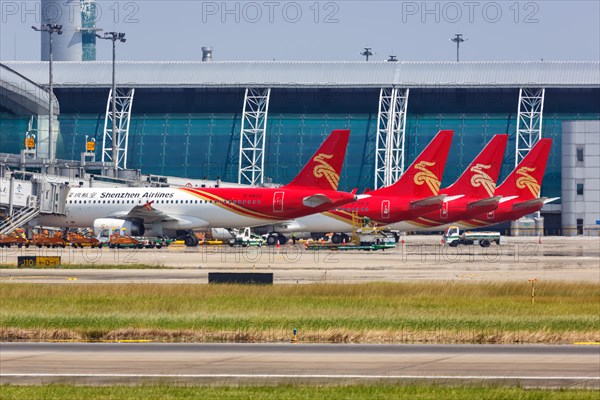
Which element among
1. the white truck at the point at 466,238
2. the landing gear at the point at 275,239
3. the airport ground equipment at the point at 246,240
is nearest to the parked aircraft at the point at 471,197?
the white truck at the point at 466,238

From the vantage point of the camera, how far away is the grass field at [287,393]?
23406mm

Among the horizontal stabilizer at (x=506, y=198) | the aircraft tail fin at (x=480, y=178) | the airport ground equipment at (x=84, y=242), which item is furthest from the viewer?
the aircraft tail fin at (x=480, y=178)

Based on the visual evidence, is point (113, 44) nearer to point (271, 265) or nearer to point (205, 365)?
point (271, 265)

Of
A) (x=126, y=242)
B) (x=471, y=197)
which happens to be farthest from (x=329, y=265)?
(x=471, y=197)

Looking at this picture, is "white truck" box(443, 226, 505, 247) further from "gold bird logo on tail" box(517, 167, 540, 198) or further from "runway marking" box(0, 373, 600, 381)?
"runway marking" box(0, 373, 600, 381)

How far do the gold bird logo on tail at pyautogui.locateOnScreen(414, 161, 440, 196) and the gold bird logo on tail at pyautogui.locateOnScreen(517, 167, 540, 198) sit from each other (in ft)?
36.8

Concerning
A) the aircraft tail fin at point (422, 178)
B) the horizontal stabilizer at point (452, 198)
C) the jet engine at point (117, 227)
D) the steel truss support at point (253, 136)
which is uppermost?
the steel truss support at point (253, 136)

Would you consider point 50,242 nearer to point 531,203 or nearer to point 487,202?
point 487,202

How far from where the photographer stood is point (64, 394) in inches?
931

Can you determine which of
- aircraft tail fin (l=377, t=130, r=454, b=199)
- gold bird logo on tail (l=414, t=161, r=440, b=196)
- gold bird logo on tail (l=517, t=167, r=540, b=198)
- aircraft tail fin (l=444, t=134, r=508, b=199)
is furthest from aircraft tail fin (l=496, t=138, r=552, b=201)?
gold bird logo on tail (l=414, t=161, r=440, b=196)

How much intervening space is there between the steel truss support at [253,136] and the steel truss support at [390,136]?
14519 mm

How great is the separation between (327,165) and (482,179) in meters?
18.7

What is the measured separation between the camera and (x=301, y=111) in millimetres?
163625

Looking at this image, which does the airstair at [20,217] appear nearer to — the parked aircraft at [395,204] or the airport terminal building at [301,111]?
the parked aircraft at [395,204]
